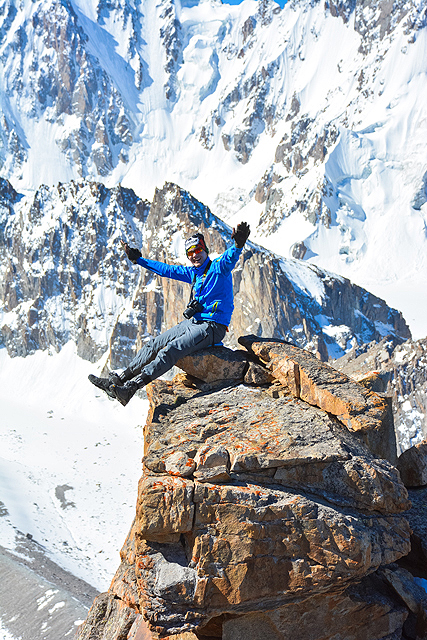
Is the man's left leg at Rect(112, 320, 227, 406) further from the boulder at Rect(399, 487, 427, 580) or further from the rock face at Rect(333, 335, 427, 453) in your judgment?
the rock face at Rect(333, 335, 427, 453)

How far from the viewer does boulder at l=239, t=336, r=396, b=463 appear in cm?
802

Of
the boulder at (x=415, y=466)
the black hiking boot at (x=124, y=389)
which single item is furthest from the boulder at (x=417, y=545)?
the black hiking boot at (x=124, y=389)

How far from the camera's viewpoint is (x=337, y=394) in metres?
8.27

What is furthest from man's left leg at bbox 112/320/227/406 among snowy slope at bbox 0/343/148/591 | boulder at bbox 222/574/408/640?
snowy slope at bbox 0/343/148/591

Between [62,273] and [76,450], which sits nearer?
[76,450]

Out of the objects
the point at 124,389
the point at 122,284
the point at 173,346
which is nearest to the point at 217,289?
the point at 173,346

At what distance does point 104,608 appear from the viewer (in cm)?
1013

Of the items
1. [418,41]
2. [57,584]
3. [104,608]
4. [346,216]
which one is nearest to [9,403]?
[57,584]

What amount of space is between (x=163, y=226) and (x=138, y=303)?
16961 millimetres

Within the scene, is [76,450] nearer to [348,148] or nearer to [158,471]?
[158,471]

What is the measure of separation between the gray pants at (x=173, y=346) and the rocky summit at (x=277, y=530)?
1.32 metres

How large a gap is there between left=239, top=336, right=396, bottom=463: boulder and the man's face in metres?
2.18

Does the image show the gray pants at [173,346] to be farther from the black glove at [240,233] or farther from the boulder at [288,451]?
the black glove at [240,233]

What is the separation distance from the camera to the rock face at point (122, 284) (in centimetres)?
9275
